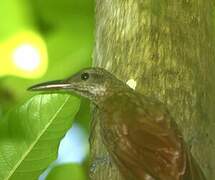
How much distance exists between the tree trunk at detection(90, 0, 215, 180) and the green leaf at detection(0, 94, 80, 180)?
541mm

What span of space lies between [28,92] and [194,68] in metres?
1.00

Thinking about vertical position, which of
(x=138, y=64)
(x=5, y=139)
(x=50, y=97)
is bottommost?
(x=5, y=139)

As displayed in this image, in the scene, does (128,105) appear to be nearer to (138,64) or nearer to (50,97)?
(138,64)

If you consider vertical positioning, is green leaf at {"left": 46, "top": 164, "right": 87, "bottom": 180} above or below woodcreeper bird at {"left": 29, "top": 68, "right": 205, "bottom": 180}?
below

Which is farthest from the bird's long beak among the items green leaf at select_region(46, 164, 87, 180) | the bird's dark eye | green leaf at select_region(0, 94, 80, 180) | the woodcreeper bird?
green leaf at select_region(0, 94, 80, 180)

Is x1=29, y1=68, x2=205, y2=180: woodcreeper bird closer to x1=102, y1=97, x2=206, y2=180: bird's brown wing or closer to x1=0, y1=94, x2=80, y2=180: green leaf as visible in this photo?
x1=102, y1=97, x2=206, y2=180: bird's brown wing

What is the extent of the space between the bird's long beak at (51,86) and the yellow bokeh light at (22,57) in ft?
0.25

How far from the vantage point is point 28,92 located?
363 centimetres

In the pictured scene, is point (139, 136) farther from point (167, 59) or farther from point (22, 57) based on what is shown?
point (22, 57)

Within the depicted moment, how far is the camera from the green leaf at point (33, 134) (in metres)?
2.63

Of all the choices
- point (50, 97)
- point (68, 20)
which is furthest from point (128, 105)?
point (50, 97)

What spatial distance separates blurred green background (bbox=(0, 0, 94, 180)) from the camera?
3.58 meters

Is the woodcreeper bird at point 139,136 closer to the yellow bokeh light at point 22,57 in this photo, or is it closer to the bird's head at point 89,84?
the bird's head at point 89,84

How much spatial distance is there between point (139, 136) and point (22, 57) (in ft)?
3.14
